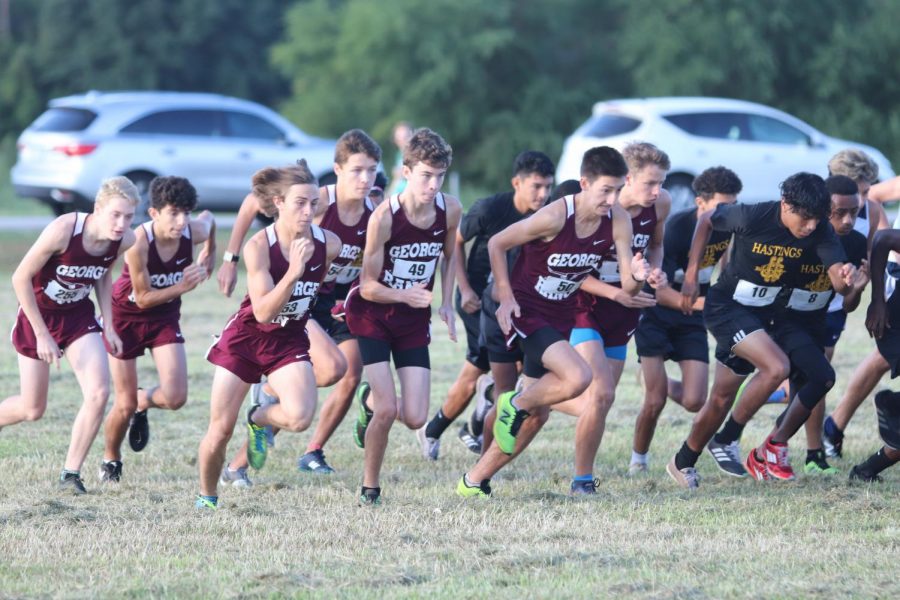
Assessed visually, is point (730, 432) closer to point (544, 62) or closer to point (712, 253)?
point (712, 253)

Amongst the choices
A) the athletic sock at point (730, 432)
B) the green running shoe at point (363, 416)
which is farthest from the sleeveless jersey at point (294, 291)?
the athletic sock at point (730, 432)

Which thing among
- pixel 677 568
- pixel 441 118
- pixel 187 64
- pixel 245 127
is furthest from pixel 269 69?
pixel 677 568

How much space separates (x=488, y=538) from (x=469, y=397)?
2428 mm

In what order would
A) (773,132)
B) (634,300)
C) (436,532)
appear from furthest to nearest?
(773,132), (634,300), (436,532)

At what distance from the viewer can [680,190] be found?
20.5m

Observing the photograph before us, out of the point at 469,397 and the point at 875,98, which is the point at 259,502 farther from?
the point at 875,98

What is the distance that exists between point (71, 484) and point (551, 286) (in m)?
2.78

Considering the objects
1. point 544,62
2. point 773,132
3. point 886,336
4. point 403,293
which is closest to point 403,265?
point 403,293

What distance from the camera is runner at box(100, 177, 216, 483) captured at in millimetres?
7875

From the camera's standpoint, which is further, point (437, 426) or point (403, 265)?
point (437, 426)

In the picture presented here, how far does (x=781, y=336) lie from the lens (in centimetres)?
785

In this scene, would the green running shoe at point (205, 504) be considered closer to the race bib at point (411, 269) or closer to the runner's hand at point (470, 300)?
the race bib at point (411, 269)

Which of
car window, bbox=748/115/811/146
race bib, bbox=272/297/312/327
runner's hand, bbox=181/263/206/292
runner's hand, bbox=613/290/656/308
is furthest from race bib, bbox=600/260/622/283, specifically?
car window, bbox=748/115/811/146

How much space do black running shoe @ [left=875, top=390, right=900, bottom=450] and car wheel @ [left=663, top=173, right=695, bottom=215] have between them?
506 inches
